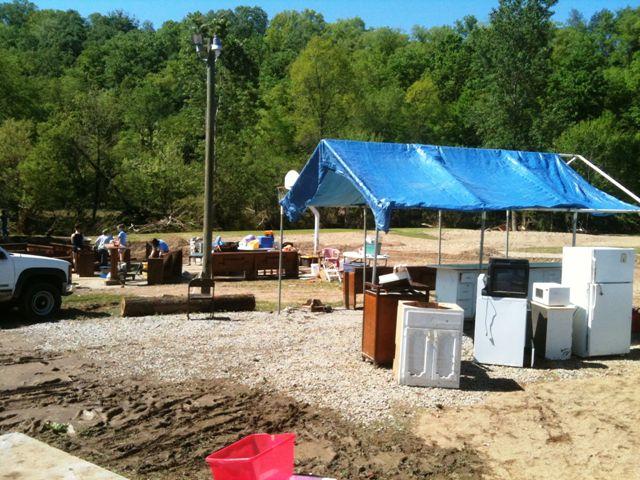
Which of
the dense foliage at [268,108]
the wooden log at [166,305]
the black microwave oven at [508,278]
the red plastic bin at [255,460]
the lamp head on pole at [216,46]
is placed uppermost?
the dense foliage at [268,108]

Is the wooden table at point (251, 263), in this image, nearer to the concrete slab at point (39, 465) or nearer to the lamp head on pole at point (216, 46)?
the lamp head on pole at point (216, 46)

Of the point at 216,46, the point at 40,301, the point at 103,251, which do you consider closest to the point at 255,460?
the point at 40,301

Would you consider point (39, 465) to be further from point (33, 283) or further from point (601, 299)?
point (33, 283)

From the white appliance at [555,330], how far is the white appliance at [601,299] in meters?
0.34

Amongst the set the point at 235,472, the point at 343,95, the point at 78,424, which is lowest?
the point at 78,424

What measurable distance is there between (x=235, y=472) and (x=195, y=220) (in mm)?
38730

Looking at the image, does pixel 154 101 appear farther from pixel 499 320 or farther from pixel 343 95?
pixel 499 320

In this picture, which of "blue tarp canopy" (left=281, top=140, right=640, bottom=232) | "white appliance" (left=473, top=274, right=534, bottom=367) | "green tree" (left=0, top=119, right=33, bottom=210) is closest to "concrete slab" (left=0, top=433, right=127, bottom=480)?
"blue tarp canopy" (left=281, top=140, right=640, bottom=232)

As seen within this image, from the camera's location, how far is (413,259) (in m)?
25.1

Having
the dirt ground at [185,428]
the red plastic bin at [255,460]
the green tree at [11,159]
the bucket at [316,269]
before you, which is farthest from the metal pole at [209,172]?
the green tree at [11,159]

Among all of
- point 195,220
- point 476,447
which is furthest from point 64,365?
point 195,220

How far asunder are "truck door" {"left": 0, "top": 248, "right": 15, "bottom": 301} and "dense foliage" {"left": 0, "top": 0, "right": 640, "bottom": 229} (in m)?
26.1

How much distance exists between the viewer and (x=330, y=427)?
6.52 m

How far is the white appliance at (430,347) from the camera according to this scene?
8.00 metres
